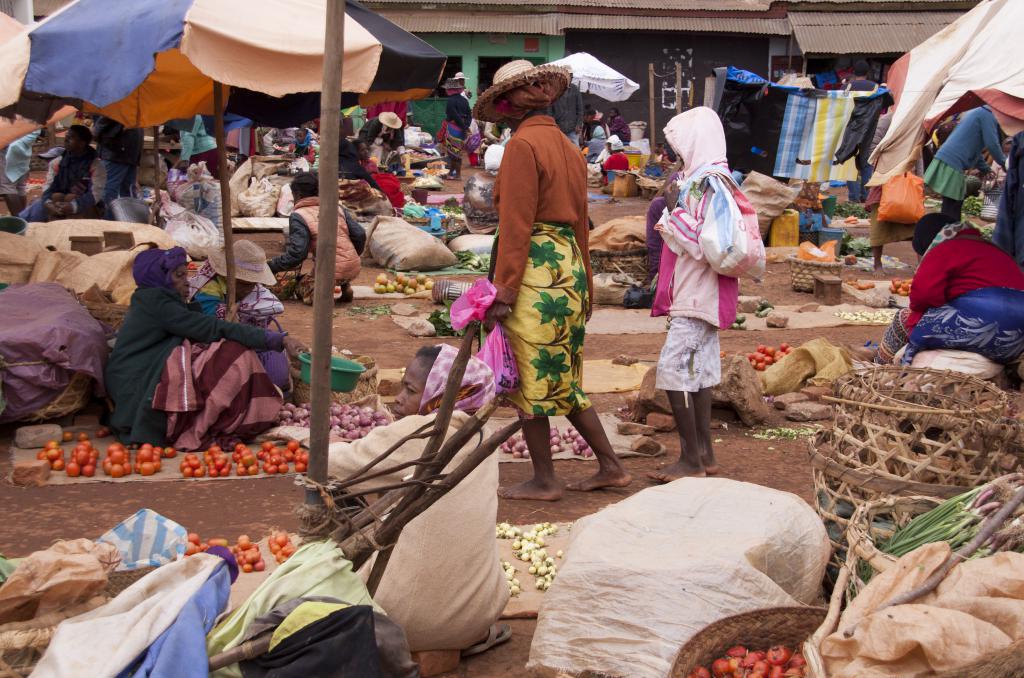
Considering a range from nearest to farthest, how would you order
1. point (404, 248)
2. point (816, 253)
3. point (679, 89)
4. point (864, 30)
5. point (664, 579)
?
point (664, 579) < point (816, 253) < point (404, 248) < point (679, 89) < point (864, 30)

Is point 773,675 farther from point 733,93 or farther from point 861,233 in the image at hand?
point 861,233

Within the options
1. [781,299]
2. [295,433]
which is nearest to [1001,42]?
[295,433]

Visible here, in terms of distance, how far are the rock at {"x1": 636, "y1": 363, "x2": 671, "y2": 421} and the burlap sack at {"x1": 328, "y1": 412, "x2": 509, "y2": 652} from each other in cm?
311

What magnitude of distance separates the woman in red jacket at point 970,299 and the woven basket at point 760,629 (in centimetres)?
340

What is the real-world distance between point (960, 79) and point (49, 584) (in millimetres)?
4971

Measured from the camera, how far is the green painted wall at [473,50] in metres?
26.3

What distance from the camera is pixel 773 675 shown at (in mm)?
2980

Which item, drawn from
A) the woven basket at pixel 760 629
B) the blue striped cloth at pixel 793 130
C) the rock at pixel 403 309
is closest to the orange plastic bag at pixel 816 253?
the blue striped cloth at pixel 793 130

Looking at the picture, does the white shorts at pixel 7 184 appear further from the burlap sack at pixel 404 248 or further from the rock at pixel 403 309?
the rock at pixel 403 309

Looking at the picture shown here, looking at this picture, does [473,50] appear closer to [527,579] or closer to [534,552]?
[534,552]

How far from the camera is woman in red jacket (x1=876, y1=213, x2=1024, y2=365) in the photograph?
5898 mm

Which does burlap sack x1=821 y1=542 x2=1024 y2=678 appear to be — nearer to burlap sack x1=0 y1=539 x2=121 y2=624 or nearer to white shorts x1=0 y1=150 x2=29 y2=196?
burlap sack x1=0 y1=539 x2=121 y2=624

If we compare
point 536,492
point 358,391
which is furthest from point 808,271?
point 536,492

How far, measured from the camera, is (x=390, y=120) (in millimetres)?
19641
